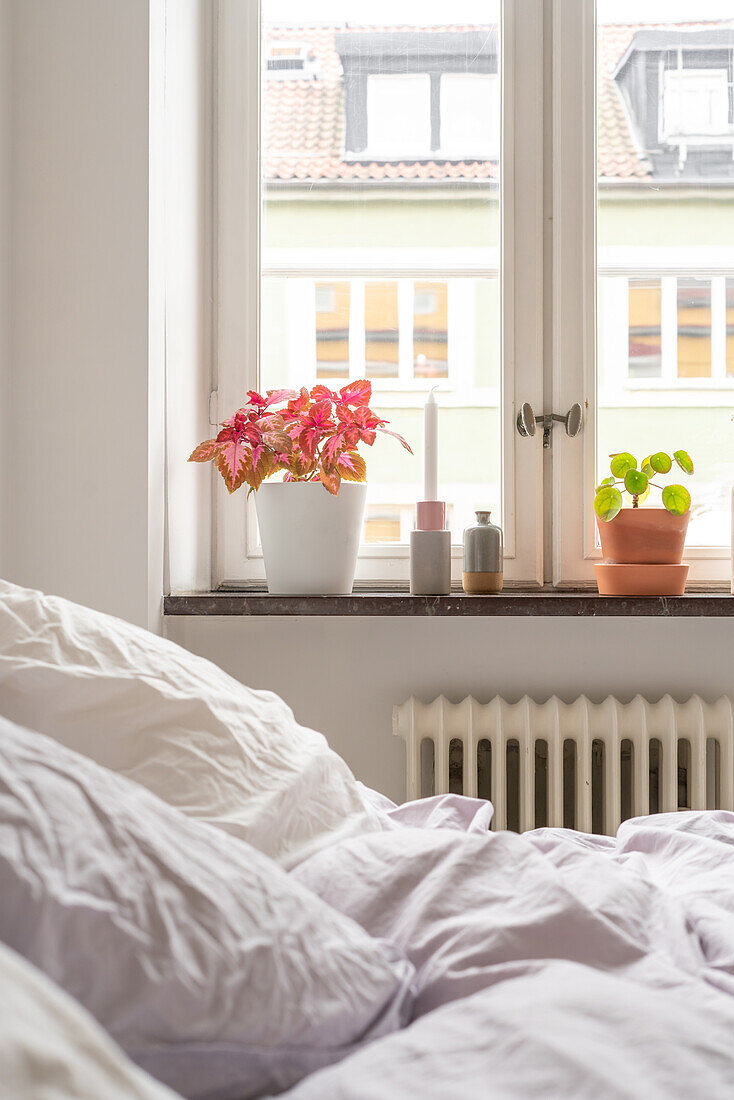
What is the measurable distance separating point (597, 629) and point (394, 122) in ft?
3.65

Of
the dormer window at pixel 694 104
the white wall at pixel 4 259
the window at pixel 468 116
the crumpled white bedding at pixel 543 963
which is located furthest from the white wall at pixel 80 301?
the dormer window at pixel 694 104

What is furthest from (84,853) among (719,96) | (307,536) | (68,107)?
(719,96)

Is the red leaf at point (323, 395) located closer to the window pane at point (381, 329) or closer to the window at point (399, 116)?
the window pane at point (381, 329)

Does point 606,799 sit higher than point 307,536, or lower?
lower

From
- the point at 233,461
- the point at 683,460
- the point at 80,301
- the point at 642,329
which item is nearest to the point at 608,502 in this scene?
the point at 683,460

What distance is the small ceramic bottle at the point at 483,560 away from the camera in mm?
1600

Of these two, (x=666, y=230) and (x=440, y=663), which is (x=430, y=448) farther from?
(x=666, y=230)

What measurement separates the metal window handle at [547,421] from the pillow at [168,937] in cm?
140

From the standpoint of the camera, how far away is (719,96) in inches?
71.5

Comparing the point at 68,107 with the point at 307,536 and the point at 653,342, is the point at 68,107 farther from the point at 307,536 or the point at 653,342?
the point at 653,342

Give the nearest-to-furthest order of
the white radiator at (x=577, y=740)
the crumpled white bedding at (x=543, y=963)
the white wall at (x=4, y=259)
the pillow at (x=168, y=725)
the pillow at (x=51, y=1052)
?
the pillow at (x=51, y=1052) → the crumpled white bedding at (x=543, y=963) → the pillow at (x=168, y=725) → the white wall at (x=4, y=259) → the white radiator at (x=577, y=740)

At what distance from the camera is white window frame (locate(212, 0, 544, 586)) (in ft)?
5.81

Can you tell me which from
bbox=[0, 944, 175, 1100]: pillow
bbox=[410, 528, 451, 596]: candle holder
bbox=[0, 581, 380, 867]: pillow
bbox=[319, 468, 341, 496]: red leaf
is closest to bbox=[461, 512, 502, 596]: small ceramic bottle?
bbox=[410, 528, 451, 596]: candle holder

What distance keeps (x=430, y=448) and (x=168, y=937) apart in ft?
4.25
